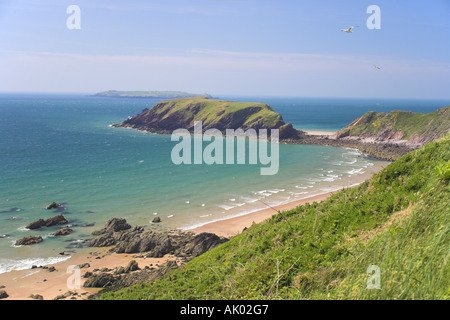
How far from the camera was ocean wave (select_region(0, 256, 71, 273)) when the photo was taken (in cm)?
2362

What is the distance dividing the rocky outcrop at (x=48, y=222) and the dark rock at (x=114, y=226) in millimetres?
4788

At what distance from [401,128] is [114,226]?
262ft

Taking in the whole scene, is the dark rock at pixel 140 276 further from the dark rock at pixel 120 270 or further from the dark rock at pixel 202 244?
the dark rock at pixel 202 244

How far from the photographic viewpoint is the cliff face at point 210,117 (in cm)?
10431

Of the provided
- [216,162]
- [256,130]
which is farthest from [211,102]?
[216,162]

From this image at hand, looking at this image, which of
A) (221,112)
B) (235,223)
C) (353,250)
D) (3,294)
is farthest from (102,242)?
(221,112)

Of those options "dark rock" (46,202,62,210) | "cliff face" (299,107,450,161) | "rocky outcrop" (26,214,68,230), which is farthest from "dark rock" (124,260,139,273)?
"cliff face" (299,107,450,161)

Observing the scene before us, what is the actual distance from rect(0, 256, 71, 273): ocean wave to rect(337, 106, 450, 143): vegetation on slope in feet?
248

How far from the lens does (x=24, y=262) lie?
971 inches

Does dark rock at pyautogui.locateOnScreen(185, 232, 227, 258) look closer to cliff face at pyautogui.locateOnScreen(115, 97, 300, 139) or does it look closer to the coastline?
the coastline

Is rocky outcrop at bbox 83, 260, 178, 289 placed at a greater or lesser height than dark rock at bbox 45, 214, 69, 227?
lesser

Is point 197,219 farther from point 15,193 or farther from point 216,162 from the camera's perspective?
point 216,162

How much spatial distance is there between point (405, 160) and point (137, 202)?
103ft
